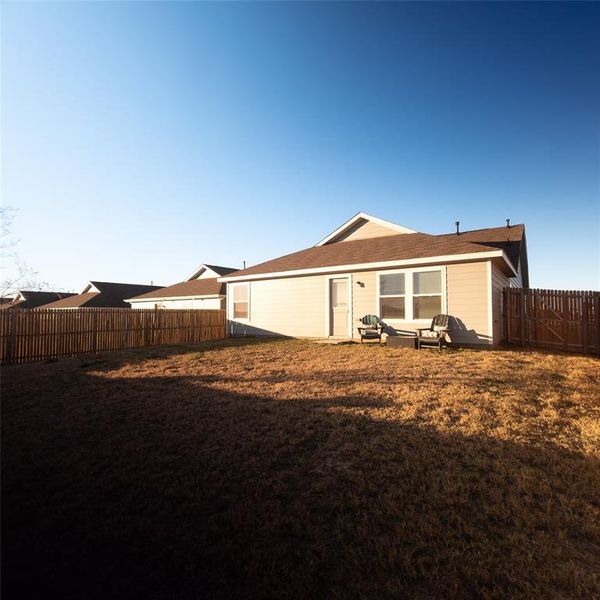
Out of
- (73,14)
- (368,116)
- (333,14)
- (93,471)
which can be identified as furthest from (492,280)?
(73,14)

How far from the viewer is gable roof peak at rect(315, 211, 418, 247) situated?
1601 centimetres

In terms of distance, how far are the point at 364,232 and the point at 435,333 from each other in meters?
7.92

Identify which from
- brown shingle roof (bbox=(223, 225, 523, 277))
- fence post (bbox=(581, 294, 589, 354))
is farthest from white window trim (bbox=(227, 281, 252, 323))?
fence post (bbox=(581, 294, 589, 354))

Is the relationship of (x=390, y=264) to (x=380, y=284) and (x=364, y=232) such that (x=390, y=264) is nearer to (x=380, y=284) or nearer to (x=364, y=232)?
(x=380, y=284)

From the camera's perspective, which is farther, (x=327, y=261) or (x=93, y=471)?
(x=327, y=261)

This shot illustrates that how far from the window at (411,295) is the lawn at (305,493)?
570 cm

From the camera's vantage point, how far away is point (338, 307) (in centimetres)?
1388

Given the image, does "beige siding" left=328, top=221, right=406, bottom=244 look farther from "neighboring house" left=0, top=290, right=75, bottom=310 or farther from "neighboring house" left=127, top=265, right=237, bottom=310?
"neighboring house" left=0, top=290, right=75, bottom=310

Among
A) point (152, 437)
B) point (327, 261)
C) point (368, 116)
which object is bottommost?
point (152, 437)

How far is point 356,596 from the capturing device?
→ 1817 millimetres

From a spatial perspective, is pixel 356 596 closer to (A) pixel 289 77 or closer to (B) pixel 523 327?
(A) pixel 289 77

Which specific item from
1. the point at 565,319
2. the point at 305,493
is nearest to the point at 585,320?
the point at 565,319

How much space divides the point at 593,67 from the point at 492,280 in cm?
607

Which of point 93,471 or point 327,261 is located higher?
point 327,261
